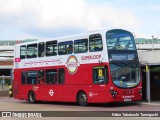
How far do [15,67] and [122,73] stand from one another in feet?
33.8

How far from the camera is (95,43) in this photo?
2317 centimetres

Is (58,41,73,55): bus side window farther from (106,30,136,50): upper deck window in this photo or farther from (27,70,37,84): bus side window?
(27,70,37,84): bus side window

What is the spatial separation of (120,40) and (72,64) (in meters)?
3.49

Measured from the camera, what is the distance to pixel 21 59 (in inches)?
1156

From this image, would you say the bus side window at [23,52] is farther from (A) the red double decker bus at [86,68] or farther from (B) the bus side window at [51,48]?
(B) the bus side window at [51,48]

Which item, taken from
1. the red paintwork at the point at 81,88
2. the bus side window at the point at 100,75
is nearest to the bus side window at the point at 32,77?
the red paintwork at the point at 81,88

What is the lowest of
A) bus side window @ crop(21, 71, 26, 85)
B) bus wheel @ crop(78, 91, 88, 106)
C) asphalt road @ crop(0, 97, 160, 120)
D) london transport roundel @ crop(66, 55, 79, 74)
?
asphalt road @ crop(0, 97, 160, 120)

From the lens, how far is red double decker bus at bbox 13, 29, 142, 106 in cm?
2241

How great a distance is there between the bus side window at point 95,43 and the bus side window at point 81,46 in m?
0.42

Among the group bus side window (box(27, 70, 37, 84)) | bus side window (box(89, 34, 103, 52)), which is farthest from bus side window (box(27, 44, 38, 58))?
bus side window (box(89, 34, 103, 52))

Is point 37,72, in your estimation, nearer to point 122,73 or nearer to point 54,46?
point 54,46

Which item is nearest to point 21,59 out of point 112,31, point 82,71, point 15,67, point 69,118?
point 15,67

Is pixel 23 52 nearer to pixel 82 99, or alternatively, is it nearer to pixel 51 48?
pixel 51 48

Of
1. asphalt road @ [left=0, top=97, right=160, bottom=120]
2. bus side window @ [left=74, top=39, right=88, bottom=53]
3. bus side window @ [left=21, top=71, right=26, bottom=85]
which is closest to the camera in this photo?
asphalt road @ [left=0, top=97, right=160, bottom=120]
